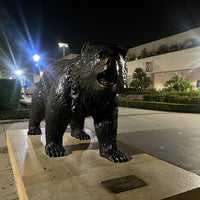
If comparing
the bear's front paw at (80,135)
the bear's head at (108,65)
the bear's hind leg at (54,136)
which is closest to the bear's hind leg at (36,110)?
the bear's front paw at (80,135)

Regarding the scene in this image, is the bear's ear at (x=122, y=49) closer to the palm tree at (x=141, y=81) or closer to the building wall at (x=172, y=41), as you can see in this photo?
the palm tree at (x=141, y=81)

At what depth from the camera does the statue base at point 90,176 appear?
1880 mm

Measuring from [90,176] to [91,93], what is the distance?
856mm

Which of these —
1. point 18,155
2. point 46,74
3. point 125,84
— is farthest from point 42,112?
point 125,84

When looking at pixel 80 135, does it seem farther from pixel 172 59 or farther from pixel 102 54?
pixel 172 59

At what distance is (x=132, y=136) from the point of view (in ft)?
18.6

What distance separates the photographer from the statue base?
6.17 feet

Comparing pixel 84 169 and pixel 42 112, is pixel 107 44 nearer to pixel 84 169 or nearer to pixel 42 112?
pixel 84 169

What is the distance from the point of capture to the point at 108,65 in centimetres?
214

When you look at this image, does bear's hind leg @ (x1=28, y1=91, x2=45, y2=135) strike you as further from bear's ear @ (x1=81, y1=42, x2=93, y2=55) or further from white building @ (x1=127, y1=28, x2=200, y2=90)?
white building @ (x1=127, y1=28, x2=200, y2=90)

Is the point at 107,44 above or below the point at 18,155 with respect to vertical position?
above

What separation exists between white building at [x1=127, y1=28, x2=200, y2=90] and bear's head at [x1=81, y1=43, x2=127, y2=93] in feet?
66.3

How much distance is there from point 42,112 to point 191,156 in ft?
8.93

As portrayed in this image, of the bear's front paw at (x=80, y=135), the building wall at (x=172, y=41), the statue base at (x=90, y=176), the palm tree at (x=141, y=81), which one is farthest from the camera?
the palm tree at (x=141, y=81)
